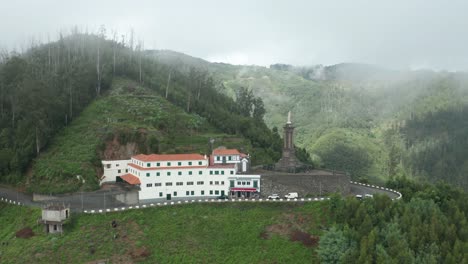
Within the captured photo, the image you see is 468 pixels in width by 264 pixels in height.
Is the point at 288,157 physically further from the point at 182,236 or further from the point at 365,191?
the point at 182,236

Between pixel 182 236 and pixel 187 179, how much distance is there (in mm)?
11375

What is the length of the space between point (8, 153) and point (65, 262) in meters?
28.8

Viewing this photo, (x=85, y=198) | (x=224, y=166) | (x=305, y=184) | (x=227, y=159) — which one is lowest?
(x=85, y=198)

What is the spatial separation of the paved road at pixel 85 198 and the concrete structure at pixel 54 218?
10.5 feet

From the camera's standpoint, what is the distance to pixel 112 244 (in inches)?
1689

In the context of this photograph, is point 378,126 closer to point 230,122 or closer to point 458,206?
point 230,122

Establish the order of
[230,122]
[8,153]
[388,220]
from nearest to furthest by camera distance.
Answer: [388,220]
[8,153]
[230,122]

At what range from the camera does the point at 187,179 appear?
54750 millimetres

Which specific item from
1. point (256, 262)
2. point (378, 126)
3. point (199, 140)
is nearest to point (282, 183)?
point (256, 262)

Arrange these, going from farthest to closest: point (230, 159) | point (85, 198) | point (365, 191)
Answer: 1. point (230, 159)
2. point (365, 191)
3. point (85, 198)

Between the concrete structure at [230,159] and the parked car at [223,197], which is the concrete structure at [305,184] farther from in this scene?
the parked car at [223,197]

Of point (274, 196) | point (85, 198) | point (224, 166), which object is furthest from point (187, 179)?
point (85, 198)

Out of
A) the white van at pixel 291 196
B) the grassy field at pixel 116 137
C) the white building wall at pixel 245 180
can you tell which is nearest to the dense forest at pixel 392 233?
the white van at pixel 291 196

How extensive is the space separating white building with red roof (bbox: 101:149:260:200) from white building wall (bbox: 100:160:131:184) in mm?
5781
